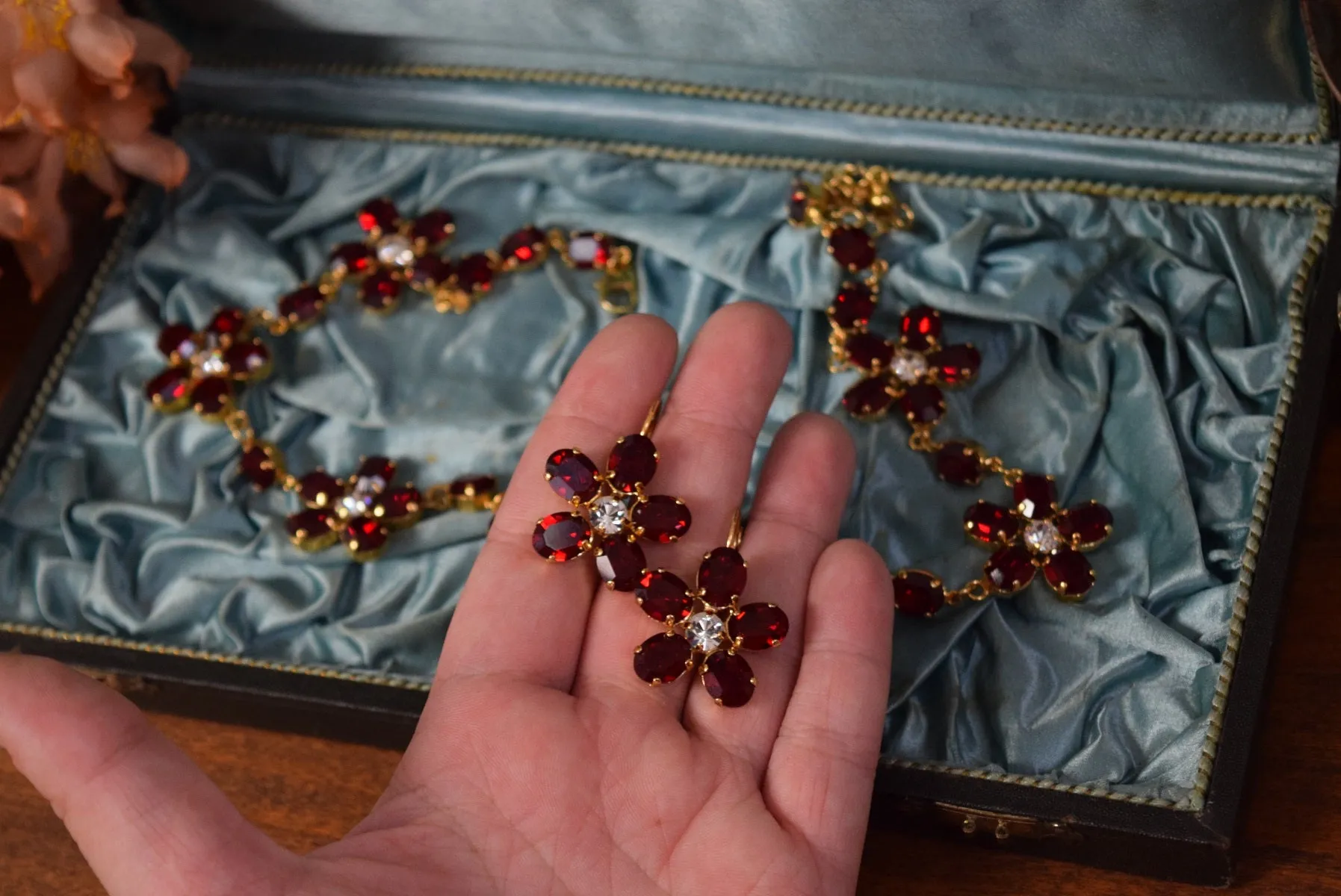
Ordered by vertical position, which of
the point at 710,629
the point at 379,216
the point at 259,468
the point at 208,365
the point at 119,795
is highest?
the point at 379,216

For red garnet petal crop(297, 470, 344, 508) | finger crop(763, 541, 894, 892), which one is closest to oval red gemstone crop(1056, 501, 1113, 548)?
finger crop(763, 541, 894, 892)

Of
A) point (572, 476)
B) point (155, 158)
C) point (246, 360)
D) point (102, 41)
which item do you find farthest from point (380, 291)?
point (572, 476)

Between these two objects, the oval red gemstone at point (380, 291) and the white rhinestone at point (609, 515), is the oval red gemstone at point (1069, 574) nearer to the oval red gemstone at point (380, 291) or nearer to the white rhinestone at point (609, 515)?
the white rhinestone at point (609, 515)

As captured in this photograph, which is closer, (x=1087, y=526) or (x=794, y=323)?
(x=1087, y=526)

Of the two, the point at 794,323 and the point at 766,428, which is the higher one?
the point at 794,323

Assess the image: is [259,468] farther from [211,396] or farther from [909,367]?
[909,367]

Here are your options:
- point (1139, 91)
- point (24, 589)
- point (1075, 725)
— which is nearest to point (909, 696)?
point (1075, 725)

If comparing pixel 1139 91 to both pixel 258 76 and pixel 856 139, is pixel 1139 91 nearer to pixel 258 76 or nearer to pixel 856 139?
pixel 856 139
